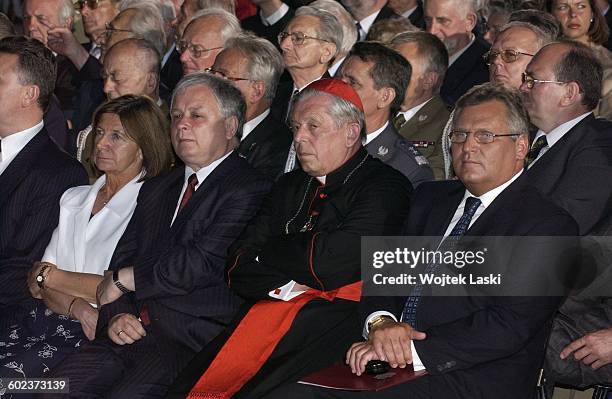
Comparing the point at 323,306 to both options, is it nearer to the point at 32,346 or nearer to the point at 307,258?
the point at 307,258

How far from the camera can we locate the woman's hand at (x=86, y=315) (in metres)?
5.34

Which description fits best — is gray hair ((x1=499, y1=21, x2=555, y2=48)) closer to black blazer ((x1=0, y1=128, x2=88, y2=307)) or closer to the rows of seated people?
the rows of seated people

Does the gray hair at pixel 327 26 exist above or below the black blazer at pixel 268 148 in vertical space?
above

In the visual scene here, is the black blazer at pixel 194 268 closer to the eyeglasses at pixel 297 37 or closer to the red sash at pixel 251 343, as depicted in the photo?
the red sash at pixel 251 343

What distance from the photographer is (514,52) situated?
6109 millimetres

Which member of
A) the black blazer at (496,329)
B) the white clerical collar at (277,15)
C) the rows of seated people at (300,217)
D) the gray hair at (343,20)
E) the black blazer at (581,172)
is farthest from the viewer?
the white clerical collar at (277,15)

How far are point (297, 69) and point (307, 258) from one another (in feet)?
7.78

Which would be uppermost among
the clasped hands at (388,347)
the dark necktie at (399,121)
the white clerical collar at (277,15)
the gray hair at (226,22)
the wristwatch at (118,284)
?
the gray hair at (226,22)

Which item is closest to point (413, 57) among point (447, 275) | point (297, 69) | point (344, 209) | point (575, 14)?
point (297, 69)

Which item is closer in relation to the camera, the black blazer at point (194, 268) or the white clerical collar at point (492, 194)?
the white clerical collar at point (492, 194)

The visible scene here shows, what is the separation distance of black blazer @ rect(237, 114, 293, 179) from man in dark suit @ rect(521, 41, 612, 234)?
141cm

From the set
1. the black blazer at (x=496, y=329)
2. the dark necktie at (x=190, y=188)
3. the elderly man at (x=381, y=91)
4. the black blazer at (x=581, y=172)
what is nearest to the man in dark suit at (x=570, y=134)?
the black blazer at (x=581, y=172)

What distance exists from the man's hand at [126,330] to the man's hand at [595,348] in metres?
1.97

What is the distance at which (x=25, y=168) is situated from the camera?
5.75 m
